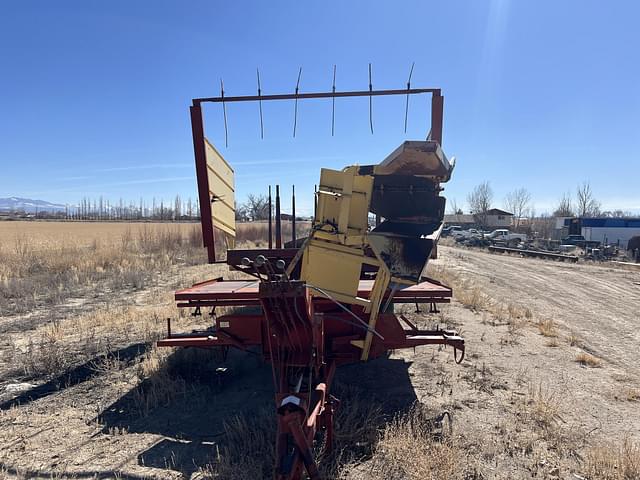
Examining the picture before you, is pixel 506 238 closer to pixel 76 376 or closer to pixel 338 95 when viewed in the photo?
pixel 338 95

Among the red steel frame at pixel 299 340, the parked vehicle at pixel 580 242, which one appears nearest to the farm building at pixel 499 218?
the parked vehicle at pixel 580 242

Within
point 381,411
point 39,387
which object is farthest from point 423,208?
point 39,387

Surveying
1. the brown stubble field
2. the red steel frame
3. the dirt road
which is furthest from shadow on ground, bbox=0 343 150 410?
the dirt road

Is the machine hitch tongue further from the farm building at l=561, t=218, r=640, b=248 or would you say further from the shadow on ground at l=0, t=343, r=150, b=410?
the farm building at l=561, t=218, r=640, b=248

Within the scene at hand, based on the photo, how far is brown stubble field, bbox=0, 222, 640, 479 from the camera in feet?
10.1

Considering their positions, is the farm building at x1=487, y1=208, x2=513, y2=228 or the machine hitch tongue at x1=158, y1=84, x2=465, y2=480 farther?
the farm building at x1=487, y1=208, x2=513, y2=228

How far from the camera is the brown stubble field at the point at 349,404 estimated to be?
3.08 metres

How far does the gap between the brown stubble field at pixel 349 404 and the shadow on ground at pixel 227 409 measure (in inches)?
0.7

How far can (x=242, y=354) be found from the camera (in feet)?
18.2

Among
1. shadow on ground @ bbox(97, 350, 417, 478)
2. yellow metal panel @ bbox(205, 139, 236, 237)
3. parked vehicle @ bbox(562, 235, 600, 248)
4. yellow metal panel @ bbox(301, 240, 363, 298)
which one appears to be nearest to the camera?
shadow on ground @ bbox(97, 350, 417, 478)

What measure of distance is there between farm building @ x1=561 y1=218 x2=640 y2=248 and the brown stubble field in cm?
4099

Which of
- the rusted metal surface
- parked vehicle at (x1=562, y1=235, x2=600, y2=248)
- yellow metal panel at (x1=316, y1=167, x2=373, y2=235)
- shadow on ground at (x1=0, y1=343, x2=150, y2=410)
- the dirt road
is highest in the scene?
the rusted metal surface

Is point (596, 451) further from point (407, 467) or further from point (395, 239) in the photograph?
point (395, 239)

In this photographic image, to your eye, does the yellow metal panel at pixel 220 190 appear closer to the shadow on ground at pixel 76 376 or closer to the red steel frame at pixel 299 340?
the red steel frame at pixel 299 340
